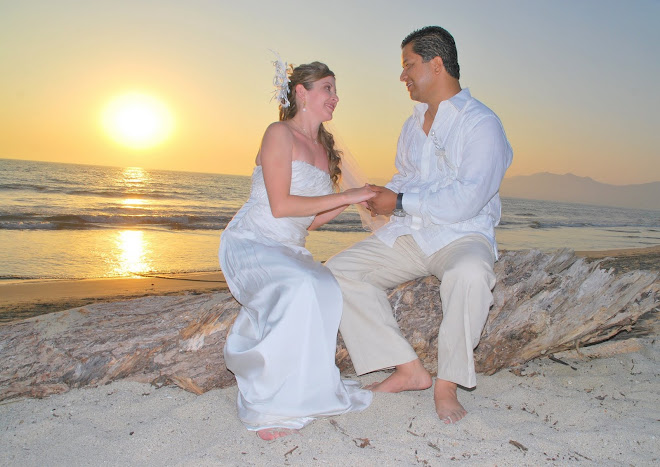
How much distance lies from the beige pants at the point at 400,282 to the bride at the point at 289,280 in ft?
0.94

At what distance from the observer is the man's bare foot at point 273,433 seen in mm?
2771

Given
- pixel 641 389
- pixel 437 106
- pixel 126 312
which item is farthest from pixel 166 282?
pixel 641 389

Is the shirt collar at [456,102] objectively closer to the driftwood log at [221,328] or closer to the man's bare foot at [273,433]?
the driftwood log at [221,328]

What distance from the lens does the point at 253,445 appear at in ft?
8.85

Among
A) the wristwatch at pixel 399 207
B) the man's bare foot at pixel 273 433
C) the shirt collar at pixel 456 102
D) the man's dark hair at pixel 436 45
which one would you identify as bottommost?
the man's bare foot at pixel 273 433

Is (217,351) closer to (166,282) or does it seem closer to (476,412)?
(476,412)

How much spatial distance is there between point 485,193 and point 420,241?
0.56 meters

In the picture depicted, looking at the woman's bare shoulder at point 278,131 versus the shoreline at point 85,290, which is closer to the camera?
the woman's bare shoulder at point 278,131

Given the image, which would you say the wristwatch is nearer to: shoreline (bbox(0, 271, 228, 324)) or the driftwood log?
the driftwood log

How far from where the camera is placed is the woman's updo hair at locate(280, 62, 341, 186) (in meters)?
3.76

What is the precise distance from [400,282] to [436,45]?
175cm

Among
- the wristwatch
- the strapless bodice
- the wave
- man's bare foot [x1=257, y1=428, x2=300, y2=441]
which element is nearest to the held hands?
the wristwatch

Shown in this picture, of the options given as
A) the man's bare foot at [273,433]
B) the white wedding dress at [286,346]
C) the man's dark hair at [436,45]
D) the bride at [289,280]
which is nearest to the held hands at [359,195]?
the bride at [289,280]

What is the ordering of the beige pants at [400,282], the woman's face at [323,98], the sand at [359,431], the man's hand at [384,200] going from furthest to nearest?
the woman's face at [323,98], the man's hand at [384,200], the beige pants at [400,282], the sand at [359,431]
